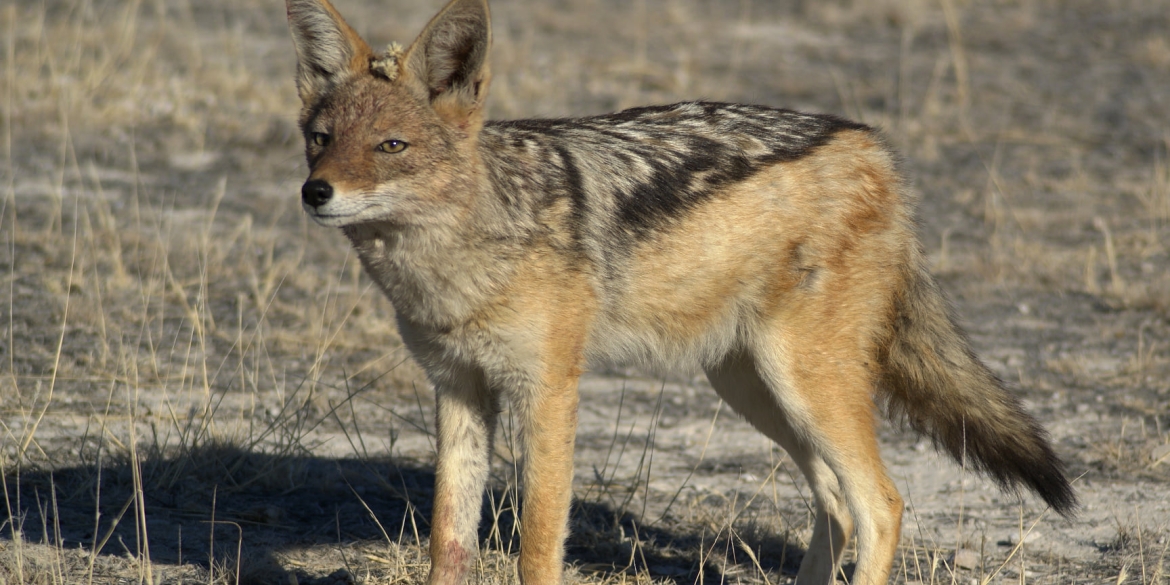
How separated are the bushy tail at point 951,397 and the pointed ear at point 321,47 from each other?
232 centimetres

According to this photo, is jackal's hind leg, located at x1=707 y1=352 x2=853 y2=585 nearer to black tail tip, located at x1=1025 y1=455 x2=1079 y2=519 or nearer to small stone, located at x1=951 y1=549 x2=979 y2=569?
small stone, located at x1=951 y1=549 x2=979 y2=569

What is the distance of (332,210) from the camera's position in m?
3.39

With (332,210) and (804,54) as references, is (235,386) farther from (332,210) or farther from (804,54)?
(804,54)

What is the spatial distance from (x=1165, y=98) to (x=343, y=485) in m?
10.0

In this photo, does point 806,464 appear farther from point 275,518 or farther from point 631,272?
point 275,518

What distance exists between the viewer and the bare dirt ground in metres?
4.79

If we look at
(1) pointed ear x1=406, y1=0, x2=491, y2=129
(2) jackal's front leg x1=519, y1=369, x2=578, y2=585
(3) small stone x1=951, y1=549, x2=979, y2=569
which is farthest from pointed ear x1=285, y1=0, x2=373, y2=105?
(3) small stone x1=951, y1=549, x2=979, y2=569

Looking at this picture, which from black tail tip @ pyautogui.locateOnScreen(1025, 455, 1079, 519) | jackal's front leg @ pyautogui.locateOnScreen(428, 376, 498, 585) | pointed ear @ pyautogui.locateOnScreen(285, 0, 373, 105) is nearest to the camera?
pointed ear @ pyautogui.locateOnScreen(285, 0, 373, 105)

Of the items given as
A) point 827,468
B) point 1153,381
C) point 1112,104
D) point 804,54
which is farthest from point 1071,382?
point 804,54

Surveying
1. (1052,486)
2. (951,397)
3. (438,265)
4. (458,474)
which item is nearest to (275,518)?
(458,474)

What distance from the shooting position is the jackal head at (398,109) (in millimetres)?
3566

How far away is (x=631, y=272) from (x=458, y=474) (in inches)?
38.4

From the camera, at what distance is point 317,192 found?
3359mm

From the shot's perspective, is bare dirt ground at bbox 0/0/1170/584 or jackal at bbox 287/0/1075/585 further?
bare dirt ground at bbox 0/0/1170/584
